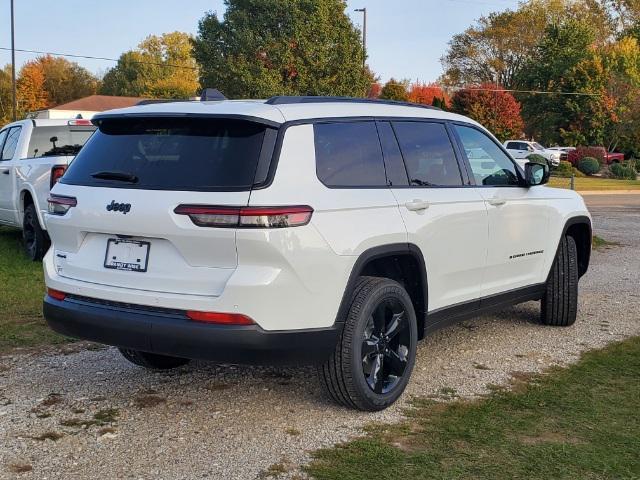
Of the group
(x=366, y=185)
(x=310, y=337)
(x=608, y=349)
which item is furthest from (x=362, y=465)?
(x=608, y=349)

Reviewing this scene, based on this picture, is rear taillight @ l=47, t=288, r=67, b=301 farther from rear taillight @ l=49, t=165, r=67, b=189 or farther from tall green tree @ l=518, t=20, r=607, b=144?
tall green tree @ l=518, t=20, r=607, b=144

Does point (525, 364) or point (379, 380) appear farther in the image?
point (525, 364)

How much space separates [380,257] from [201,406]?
140 cm

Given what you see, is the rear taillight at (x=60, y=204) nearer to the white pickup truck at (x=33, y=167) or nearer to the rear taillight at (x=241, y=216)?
the rear taillight at (x=241, y=216)

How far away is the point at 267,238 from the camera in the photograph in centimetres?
392

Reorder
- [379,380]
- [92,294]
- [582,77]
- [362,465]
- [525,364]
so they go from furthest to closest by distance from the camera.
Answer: [582,77], [525,364], [379,380], [92,294], [362,465]

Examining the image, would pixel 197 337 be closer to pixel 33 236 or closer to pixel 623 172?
pixel 33 236

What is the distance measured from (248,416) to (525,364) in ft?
7.25

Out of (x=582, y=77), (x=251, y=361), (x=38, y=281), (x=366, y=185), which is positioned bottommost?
(x=38, y=281)

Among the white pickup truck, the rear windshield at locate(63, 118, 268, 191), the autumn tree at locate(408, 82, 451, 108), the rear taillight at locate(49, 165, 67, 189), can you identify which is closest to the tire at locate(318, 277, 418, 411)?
the rear windshield at locate(63, 118, 268, 191)

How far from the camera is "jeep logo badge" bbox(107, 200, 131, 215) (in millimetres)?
4207

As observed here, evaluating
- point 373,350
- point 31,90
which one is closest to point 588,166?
point 373,350

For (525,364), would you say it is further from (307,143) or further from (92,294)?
(92,294)

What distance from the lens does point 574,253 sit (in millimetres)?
6824
